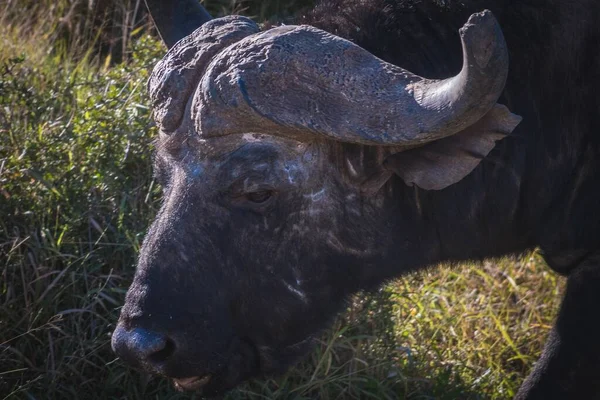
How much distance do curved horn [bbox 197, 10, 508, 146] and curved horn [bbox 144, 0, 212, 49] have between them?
91cm

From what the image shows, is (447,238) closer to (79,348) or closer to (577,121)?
(577,121)

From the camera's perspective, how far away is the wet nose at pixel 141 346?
140 inches

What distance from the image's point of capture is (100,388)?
4805 millimetres

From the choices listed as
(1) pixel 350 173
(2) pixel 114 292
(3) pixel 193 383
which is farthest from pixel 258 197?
(2) pixel 114 292

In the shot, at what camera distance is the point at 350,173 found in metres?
3.85

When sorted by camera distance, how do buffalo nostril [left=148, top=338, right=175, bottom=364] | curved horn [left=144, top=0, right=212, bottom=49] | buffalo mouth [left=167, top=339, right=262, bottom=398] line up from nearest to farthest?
buffalo nostril [left=148, top=338, right=175, bottom=364] → buffalo mouth [left=167, top=339, right=262, bottom=398] → curved horn [left=144, top=0, right=212, bottom=49]

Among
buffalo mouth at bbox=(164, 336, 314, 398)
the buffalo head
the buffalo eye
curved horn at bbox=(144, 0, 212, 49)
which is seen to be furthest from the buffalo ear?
curved horn at bbox=(144, 0, 212, 49)

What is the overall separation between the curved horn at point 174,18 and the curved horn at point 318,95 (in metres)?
0.91

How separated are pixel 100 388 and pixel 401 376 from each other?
1545mm

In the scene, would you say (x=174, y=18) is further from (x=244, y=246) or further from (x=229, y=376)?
(x=229, y=376)

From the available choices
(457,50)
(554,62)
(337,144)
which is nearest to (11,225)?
(337,144)

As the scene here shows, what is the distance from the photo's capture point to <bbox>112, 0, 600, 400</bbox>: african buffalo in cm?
358

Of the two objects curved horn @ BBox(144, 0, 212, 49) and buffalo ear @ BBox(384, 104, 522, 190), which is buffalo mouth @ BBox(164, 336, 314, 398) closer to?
buffalo ear @ BBox(384, 104, 522, 190)

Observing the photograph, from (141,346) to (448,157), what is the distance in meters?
1.37
